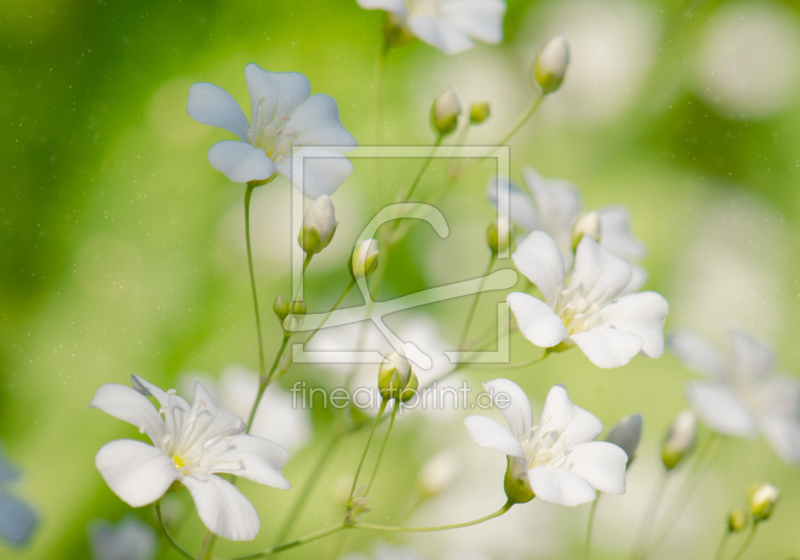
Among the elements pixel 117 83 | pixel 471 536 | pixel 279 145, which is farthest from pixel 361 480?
pixel 117 83

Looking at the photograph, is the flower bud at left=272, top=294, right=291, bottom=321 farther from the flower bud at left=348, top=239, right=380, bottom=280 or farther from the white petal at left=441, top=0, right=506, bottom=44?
the white petal at left=441, top=0, right=506, bottom=44

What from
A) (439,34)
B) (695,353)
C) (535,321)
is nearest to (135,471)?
(535,321)

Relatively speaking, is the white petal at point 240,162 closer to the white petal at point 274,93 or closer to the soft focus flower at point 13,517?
the white petal at point 274,93

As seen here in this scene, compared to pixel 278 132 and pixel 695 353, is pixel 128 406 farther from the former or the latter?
pixel 695 353

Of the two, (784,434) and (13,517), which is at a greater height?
(13,517)

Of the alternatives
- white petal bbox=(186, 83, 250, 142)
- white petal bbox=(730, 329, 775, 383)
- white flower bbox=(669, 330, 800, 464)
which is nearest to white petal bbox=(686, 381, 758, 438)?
white flower bbox=(669, 330, 800, 464)
